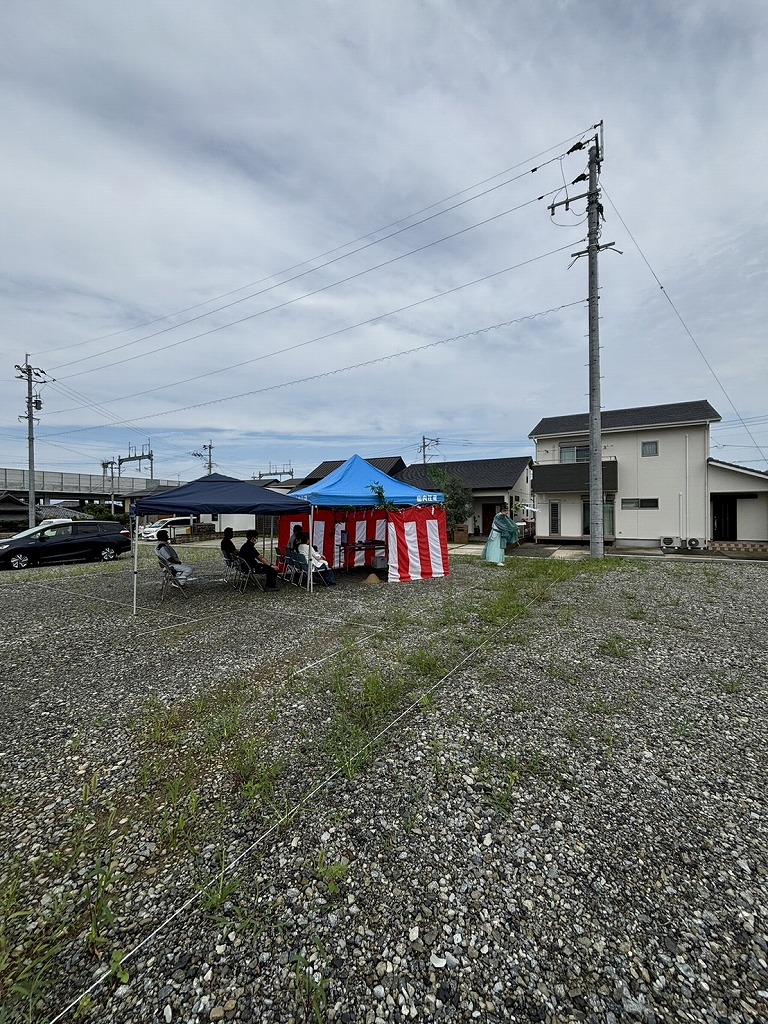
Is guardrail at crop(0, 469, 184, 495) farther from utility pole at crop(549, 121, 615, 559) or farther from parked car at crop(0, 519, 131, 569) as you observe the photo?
utility pole at crop(549, 121, 615, 559)

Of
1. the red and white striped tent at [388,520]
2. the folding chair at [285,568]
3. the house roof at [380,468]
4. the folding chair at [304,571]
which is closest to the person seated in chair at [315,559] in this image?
the folding chair at [304,571]

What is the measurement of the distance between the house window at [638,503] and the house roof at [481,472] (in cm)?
572

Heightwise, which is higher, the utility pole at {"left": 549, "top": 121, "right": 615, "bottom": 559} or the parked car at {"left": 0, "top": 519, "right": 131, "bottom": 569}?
the utility pole at {"left": 549, "top": 121, "right": 615, "bottom": 559}

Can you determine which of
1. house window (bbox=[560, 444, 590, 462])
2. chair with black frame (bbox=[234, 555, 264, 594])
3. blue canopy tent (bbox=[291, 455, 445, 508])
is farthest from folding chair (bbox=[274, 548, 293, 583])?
house window (bbox=[560, 444, 590, 462])

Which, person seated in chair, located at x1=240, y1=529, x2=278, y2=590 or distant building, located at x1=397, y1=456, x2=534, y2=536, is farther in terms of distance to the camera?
distant building, located at x1=397, y1=456, x2=534, y2=536

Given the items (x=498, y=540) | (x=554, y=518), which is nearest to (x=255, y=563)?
(x=498, y=540)

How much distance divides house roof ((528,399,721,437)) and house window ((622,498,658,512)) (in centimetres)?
312

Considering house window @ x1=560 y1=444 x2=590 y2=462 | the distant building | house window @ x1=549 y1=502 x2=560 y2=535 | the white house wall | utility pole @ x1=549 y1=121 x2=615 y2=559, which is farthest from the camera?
the distant building

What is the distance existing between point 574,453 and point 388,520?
44.5 ft

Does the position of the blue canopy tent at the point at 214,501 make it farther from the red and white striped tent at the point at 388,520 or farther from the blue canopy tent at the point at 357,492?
the red and white striped tent at the point at 388,520

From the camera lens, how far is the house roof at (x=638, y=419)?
18031 millimetres

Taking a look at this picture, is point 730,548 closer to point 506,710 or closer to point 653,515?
point 653,515

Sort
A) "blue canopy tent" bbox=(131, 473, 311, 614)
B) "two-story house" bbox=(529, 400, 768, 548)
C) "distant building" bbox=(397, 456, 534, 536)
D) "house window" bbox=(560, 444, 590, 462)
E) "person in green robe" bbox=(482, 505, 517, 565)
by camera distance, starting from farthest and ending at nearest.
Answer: "distant building" bbox=(397, 456, 534, 536)
"house window" bbox=(560, 444, 590, 462)
"two-story house" bbox=(529, 400, 768, 548)
"person in green robe" bbox=(482, 505, 517, 565)
"blue canopy tent" bbox=(131, 473, 311, 614)

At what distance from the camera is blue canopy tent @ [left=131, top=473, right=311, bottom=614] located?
7230mm
